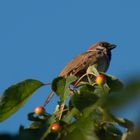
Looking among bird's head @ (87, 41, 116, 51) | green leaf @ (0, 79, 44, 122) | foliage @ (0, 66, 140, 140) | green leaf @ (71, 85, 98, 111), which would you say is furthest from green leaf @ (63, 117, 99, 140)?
bird's head @ (87, 41, 116, 51)

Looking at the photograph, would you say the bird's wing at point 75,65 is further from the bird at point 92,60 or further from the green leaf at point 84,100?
the green leaf at point 84,100

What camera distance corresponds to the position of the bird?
7295 millimetres

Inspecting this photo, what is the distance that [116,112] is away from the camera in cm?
48

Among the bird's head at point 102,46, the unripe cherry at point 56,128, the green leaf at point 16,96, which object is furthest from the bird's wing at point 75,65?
the unripe cherry at point 56,128

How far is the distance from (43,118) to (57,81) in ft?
1.03

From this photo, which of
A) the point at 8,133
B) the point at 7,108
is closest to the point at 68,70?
the point at 7,108

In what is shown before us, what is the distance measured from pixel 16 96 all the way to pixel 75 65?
19.3ft

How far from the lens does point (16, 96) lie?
5.79 feet

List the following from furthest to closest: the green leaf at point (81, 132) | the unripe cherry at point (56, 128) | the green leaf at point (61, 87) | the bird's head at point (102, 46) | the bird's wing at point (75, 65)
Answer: the bird's head at point (102, 46) → the bird's wing at point (75, 65) → the green leaf at point (61, 87) → the unripe cherry at point (56, 128) → the green leaf at point (81, 132)

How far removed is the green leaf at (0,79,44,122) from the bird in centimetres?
496

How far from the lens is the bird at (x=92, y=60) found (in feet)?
23.9

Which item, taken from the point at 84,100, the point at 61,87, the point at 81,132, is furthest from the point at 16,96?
the point at 81,132

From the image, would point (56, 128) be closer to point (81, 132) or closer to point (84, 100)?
point (84, 100)

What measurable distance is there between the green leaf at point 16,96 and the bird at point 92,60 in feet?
16.3
